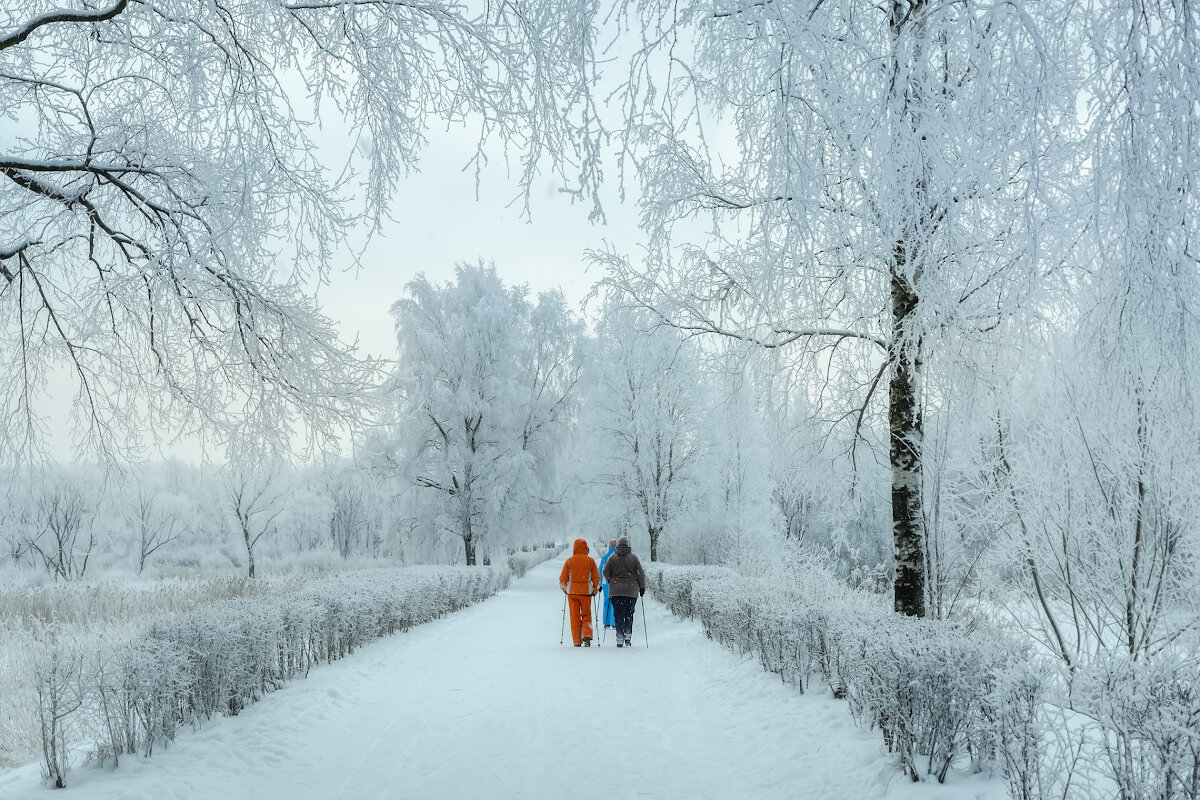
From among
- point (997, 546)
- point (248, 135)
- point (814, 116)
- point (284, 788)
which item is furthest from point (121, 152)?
point (997, 546)

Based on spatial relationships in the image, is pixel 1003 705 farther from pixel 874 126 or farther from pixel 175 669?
pixel 175 669

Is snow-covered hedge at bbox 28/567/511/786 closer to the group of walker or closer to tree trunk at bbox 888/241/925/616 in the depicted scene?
the group of walker

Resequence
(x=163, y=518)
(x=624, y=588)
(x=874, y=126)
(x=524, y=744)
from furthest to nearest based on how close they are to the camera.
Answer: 1. (x=163, y=518)
2. (x=624, y=588)
3. (x=524, y=744)
4. (x=874, y=126)

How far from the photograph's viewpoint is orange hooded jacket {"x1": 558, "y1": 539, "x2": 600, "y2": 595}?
1140 centimetres

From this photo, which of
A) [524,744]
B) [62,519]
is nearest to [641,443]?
[524,744]

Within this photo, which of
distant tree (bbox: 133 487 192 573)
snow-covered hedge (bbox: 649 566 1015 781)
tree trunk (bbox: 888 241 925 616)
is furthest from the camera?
distant tree (bbox: 133 487 192 573)

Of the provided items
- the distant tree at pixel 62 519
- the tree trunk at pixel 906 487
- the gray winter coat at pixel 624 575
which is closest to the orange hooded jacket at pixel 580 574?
the gray winter coat at pixel 624 575

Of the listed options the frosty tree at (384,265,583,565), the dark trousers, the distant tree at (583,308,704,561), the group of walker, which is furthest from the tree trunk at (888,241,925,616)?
the frosty tree at (384,265,583,565)

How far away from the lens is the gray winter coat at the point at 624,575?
1129 cm

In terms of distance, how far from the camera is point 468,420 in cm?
2431

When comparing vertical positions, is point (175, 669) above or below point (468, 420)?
below

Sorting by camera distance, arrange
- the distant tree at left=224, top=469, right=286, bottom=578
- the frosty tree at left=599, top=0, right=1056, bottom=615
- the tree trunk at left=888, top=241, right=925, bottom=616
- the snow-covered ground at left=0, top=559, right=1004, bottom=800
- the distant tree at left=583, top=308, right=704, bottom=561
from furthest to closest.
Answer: the distant tree at left=583, top=308, right=704, bottom=561 < the distant tree at left=224, top=469, right=286, bottom=578 < the tree trunk at left=888, top=241, right=925, bottom=616 < the snow-covered ground at left=0, top=559, right=1004, bottom=800 < the frosty tree at left=599, top=0, right=1056, bottom=615

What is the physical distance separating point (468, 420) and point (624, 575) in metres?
14.0

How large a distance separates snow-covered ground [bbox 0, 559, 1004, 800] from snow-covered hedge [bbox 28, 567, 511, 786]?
0.59 feet
